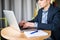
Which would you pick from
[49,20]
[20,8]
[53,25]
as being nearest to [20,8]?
[20,8]

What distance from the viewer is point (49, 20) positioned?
213 cm

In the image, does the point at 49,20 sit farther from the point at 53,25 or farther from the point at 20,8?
the point at 20,8

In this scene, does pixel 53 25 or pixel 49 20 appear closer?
pixel 53 25

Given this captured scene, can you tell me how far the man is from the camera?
6.39ft

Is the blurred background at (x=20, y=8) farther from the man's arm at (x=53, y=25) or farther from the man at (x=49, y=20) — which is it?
the man's arm at (x=53, y=25)

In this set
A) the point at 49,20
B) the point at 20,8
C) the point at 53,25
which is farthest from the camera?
the point at 20,8

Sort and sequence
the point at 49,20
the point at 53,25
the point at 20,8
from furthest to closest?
the point at 20,8 < the point at 49,20 < the point at 53,25

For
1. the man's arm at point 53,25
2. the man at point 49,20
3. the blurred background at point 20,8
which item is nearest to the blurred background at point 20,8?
the blurred background at point 20,8

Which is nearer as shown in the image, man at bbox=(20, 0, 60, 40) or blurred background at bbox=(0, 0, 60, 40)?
man at bbox=(20, 0, 60, 40)

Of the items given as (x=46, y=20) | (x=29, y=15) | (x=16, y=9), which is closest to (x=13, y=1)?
(x=16, y=9)

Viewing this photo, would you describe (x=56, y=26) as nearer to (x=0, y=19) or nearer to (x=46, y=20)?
(x=46, y=20)

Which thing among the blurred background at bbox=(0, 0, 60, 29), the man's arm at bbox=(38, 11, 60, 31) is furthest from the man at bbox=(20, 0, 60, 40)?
the blurred background at bbox=(0, 0, 60, 29)

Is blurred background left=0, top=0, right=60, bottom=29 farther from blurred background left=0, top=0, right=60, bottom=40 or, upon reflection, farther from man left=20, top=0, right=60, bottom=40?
man left=20, top=0, right=60, bottom=40

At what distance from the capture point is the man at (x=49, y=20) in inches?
76.7
